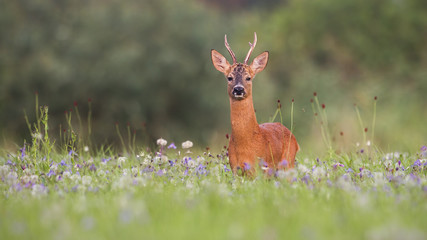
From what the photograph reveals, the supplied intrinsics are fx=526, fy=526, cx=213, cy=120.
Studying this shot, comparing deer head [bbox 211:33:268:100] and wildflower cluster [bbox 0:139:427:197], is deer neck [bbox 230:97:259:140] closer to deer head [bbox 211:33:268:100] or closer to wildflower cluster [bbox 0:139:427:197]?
deer head [bbox 211:33:268:100]

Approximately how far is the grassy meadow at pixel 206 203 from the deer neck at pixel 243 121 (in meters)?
0.45

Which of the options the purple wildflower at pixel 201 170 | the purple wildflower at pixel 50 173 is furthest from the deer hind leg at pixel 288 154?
the purple wildflower at pixel 50 173

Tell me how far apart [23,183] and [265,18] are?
36354 mm

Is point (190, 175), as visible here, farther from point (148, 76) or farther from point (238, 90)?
point (148, 76)

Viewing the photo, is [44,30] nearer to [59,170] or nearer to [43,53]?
[43,53]

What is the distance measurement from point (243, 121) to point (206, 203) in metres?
1.74

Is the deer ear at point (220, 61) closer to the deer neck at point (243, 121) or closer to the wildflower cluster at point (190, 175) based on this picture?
the deer neck at point (243, 121)

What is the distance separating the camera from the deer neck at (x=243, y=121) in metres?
5.30

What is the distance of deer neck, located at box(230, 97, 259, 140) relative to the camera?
17.4 ft

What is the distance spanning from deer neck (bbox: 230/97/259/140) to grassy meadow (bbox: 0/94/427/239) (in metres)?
0.45

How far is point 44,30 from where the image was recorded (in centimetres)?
2089

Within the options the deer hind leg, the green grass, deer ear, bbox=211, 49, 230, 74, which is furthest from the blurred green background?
the green grass

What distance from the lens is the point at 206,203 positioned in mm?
3732

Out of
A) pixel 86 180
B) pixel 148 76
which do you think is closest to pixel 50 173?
pixel 86 180
